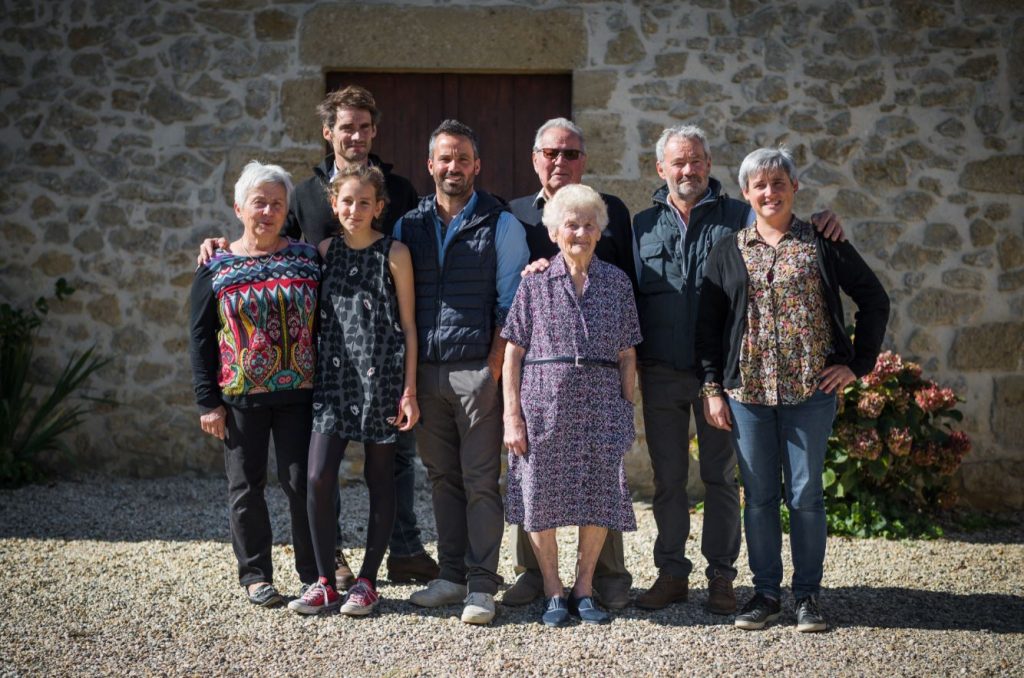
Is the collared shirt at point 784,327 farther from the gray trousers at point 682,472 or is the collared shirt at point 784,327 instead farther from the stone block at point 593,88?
the stone block at point 593,88

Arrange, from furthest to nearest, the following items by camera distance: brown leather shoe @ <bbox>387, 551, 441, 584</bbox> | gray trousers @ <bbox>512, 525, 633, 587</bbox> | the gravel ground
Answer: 1. brown leather shoe @ <bbox>387, 551, 441, 584</bbox>
2. gray trousers @ <bbox>512, 525, 633, 587</bbox>
3. the gravel ground

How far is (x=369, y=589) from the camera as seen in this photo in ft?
11.7

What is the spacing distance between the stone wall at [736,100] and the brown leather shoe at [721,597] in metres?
2.04

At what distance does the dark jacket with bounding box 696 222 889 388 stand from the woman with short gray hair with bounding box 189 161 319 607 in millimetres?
1418

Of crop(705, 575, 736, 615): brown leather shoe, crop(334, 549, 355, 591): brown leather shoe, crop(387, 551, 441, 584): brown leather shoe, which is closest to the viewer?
crop(705, 575, 736, 615): brown leather shoe

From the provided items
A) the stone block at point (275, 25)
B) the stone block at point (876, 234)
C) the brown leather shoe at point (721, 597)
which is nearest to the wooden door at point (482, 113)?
the stone block at point (275, 25)

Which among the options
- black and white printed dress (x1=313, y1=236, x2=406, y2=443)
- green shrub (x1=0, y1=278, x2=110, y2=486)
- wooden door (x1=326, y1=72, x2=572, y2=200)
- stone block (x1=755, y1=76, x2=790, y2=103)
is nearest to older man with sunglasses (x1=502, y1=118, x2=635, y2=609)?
black and white printed dress (x1=313, y1=236, x2=406, y2=443)

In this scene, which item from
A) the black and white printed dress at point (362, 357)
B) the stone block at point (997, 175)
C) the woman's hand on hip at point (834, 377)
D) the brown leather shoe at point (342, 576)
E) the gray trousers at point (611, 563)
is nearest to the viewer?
the woman's hand on hip at point (834, 377)

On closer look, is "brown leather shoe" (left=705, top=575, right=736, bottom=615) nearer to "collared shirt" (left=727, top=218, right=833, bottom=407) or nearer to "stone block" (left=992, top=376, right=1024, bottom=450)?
"collared shirt" (left=727, top=218, right=833, bottom=407)

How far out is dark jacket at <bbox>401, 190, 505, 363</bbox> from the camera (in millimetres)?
3498

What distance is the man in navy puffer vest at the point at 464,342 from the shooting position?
3.50 metres

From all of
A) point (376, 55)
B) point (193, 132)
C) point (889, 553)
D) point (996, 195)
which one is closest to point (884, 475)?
point (889, 553)

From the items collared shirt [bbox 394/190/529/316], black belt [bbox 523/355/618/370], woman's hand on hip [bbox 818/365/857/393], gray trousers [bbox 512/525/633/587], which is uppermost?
collared shirt [bbox 394/190/529/316]

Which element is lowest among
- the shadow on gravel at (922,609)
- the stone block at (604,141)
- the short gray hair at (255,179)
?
the shadow on gravel at (922,609)
